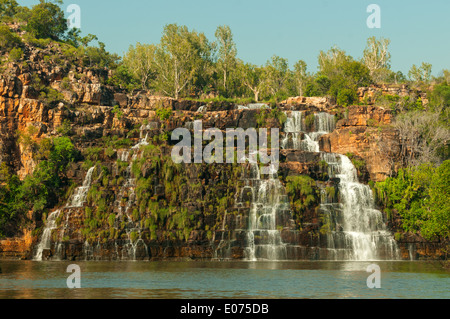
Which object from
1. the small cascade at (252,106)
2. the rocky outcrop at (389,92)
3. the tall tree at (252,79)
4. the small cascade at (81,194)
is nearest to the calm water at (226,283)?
the small cascade at (81,194)

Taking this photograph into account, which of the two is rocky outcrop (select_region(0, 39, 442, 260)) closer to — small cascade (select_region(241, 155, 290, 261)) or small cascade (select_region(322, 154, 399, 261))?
small cascade (select_region(241, 155, 290, 261))

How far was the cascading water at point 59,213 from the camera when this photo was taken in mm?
58344

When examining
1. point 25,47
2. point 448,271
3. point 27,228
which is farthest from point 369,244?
point 25,47

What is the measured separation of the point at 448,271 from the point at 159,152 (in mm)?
34175

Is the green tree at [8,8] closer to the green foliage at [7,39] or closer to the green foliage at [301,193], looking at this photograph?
the green foliage at [7,39]

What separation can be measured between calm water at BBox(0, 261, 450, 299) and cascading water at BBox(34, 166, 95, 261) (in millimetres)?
14749

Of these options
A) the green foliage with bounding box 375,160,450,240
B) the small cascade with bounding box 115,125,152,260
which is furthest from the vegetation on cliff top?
the small cascade with bounding box 115,125,152,260

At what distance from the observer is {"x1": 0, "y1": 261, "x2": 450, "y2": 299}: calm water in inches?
1125

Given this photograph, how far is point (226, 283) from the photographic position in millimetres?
33938

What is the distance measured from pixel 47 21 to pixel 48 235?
52.7 metres

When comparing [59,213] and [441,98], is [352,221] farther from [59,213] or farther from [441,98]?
[441,98]

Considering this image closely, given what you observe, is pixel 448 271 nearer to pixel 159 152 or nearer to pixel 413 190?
pixel 413 190

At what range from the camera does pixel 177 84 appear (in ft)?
312

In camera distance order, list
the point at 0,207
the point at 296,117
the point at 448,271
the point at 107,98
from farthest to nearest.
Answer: the point at 107,98 < the point at 296,117 < the point at 0,207 < the point at 448,271
